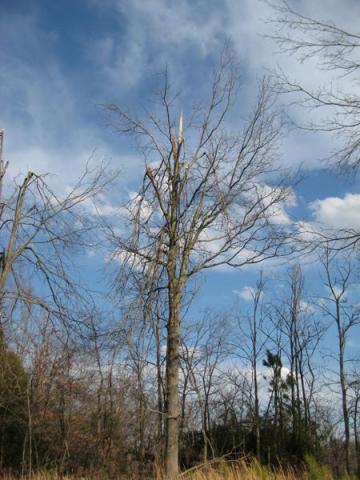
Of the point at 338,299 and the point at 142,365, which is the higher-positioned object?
the point at 338,299

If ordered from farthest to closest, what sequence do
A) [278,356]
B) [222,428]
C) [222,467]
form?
[278,356], [222,428], [222,467]

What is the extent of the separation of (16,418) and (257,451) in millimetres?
11752

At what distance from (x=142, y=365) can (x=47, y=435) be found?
15.8m

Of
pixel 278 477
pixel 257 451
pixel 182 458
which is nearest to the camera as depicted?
pixel 278 477

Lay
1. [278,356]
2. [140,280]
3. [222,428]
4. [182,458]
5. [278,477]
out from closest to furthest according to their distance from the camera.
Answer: [278,477]
[140,280]
[182,458]
[222,428]
[278,356]

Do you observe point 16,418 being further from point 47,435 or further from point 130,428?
point 130,428

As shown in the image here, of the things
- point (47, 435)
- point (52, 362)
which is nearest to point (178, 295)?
point (52, 362)

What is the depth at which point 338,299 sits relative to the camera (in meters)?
27.2

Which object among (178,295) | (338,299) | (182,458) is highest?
(338,299)

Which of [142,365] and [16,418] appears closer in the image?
[142,365]

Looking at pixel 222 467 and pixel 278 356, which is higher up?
pixel 278 356

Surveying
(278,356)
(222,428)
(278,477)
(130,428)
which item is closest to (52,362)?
(130,428)

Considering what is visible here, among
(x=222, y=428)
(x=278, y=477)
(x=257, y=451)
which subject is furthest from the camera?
(x=222, y=428)

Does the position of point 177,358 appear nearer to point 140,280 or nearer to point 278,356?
point 140,280
